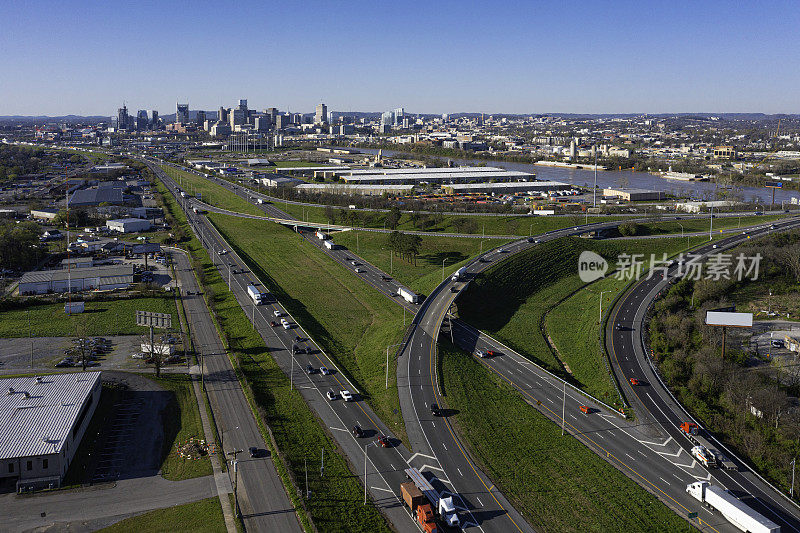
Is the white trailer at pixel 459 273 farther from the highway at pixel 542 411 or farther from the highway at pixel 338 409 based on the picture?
the highway at pixel 338 409

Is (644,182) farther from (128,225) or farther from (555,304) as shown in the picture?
(128,225)

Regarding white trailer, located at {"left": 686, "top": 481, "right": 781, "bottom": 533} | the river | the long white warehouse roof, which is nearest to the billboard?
white trailer, located at {"left": 686, "top": 481, "right": 781, "bottom": 533}

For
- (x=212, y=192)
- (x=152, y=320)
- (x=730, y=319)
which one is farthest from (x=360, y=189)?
(x=730, y=319)

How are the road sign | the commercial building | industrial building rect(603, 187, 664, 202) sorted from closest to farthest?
the road sign < the commercial building < industrial building rect(603, 187, 664, 202)

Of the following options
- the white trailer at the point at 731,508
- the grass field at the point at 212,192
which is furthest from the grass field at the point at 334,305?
the grass field at the point at 212,192

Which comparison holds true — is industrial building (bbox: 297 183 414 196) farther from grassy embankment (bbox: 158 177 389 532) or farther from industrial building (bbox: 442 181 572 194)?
grassy embankment (bbox: 158 177 389 532)
